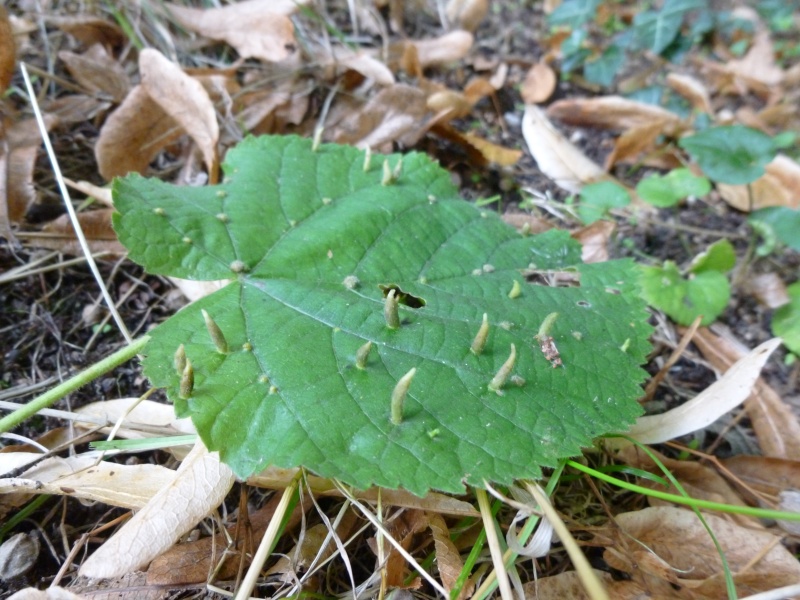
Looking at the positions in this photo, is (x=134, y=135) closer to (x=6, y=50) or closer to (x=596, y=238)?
(x=6, y=50)

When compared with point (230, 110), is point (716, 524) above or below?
below

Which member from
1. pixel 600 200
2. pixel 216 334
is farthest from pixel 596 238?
pixel 216 334

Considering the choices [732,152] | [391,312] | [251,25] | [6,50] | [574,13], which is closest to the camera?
[391,312]

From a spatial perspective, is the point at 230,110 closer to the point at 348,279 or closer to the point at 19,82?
the point at 19,82

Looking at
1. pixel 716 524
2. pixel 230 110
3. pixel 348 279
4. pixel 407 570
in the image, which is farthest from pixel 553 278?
pixel 230 110

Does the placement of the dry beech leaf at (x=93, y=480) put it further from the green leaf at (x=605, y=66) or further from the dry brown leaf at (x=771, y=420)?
the green leaf at (x=605, y=66)

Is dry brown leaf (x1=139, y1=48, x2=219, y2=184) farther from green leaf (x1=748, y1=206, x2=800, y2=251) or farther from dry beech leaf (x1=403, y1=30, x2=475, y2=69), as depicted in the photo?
green leaf (x1=748, y1=206, x2=800, y2=251)
